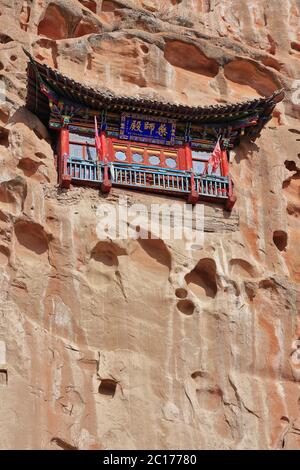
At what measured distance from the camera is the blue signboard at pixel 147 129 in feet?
57.0

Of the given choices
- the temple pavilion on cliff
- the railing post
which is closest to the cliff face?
the railing post

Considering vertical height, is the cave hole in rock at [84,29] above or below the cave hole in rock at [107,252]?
above

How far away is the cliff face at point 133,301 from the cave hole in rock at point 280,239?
0.05 ft

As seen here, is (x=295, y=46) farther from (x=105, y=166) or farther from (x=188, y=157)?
(x=105, y=166)

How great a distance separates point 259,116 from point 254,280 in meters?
3.12

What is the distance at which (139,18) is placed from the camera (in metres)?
19.5

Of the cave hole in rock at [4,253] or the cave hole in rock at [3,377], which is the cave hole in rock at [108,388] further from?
the cave hole in rock at [4,253]

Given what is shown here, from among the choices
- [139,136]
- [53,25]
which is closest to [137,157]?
[139,136]

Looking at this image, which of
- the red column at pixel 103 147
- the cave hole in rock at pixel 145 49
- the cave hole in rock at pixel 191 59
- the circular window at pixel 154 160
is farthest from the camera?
the cave hole in rock at pixel 191 59

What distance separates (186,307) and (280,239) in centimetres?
251

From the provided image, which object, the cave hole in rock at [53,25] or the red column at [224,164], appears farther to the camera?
the cave hole in rock at [53,25]

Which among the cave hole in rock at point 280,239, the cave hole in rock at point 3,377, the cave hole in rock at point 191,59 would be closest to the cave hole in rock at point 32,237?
the cave hole in rock at point 3,377
